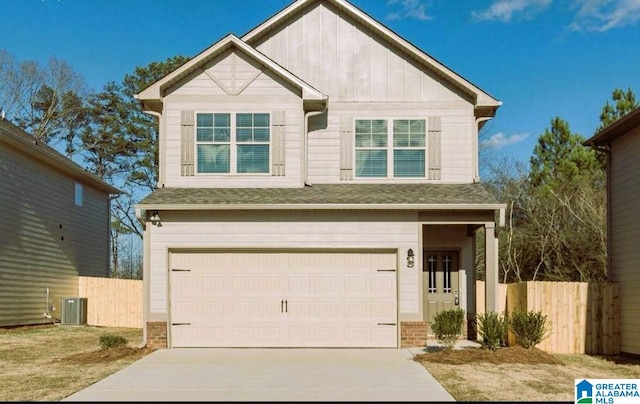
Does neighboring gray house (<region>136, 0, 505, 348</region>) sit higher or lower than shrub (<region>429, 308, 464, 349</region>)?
higher

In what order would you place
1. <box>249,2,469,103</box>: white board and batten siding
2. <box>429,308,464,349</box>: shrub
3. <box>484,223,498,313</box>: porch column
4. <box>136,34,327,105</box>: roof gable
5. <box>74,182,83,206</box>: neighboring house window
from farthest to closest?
1. <box>74,182,83,206</box>: neighboring house window
2. <box>249,2,469,103</box>: white board and batten siding
3. <box>136,34,327,105</box>: roof gable
4. <box>484,223,498,313</box>: porch column
5. <box>429,308,464,349</box>: shrub

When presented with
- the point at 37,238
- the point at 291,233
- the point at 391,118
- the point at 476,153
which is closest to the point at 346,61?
the point at 391,118

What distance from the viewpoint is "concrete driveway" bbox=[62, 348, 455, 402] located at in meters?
9.12

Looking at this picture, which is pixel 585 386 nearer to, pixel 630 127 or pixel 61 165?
pixel 630 127

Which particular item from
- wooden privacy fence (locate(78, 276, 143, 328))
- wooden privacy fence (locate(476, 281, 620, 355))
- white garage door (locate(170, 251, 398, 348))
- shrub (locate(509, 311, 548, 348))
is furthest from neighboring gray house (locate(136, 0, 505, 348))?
wooden privacy fence (locate(78, 276, 143, 328))

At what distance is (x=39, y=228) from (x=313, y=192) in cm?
1005

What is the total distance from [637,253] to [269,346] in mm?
7739

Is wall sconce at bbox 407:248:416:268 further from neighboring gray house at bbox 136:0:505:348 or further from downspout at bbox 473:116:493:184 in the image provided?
downspout at bbox 473:116:493:184

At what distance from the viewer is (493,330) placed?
1308cm

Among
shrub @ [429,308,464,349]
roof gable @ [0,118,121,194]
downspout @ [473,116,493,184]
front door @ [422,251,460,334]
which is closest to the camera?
shrub @ [429,308,464,349]

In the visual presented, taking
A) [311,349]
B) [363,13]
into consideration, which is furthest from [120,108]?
[311,349]

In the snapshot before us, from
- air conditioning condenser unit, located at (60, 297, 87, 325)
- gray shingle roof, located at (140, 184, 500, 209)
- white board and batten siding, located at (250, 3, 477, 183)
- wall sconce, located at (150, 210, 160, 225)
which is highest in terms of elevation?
white board and batten siding, located at (250, 3, 477, 183)

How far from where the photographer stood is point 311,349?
47.2 ft

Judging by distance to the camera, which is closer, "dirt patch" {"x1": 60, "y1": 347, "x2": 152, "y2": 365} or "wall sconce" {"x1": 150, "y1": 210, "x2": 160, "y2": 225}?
"dirt patch" {"x1": 60, "y1": 347, "x2": 152, "y2": 365}
